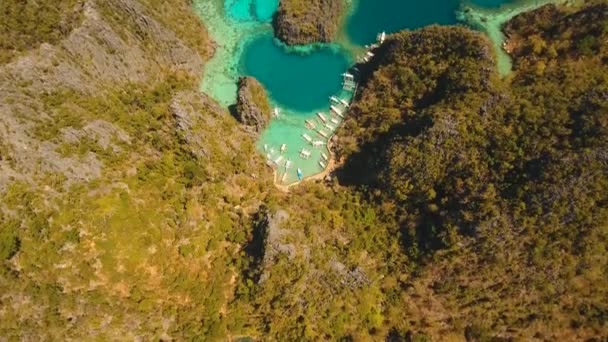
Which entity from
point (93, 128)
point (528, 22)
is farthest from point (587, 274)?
point (93, 128)

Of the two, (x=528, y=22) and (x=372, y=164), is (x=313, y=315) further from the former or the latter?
(x=528, y=22)

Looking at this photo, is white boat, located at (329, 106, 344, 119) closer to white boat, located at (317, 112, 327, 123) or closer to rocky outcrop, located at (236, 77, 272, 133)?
white boat, located at (317, 112, 327, 123)

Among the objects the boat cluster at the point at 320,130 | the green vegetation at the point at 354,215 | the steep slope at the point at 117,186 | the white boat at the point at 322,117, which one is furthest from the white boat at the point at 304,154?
the steep slope at the point at 117,186

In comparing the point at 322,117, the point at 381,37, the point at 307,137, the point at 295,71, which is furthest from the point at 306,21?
the point at 307,137

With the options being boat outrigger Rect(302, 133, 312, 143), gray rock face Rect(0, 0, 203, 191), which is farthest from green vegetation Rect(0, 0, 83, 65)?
boat outrigger Rect(302, 133, 312, 143)

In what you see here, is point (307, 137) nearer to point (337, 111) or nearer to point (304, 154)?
point (304, 154)
